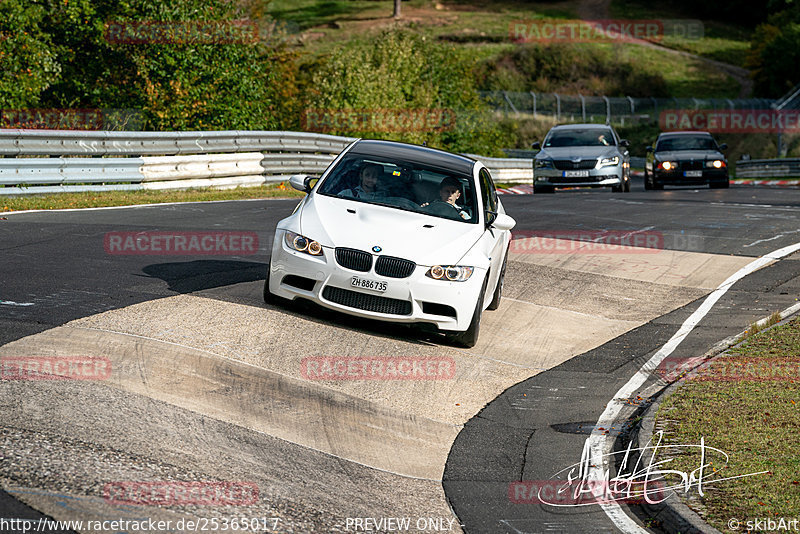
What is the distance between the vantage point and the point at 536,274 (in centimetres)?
1265

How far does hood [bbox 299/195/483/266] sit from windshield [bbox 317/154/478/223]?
162mm

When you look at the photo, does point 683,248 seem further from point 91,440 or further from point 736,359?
point 91,440

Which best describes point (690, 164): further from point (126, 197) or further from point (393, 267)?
point (393, 267)

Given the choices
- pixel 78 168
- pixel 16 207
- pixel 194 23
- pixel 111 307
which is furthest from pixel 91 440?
pixel 194 23

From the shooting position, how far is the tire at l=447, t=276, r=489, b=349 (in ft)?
29.2

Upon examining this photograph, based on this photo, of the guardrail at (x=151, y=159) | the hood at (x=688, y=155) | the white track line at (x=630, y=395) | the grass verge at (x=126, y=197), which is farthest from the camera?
the hood at (x=688, y=155)

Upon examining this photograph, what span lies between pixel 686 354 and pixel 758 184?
2783cm

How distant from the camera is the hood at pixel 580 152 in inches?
969

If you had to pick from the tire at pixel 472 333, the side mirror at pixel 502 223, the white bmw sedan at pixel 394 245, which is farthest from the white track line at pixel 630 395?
the side mirror at pixel 502 223

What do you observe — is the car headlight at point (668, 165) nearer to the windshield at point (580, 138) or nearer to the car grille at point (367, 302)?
the windshield at point (580, 138)

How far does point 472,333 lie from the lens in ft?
29.5

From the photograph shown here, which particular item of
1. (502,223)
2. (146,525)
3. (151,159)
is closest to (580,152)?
(151,159)

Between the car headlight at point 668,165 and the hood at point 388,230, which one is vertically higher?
the hood at point 388,230

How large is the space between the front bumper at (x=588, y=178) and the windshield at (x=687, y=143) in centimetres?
435
